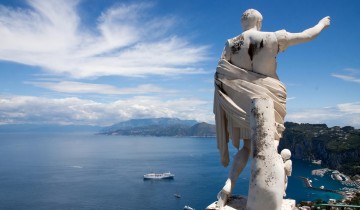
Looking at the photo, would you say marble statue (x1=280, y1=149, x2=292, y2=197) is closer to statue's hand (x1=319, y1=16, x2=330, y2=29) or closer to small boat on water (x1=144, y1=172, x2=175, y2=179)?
statue's hand (x1=319, y1=16, x2=330, y2=29)

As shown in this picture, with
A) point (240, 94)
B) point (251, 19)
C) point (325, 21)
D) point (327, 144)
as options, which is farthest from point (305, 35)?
point (327, 144)

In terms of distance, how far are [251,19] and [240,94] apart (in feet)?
3.90

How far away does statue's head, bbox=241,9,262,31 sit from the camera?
18.0 ft

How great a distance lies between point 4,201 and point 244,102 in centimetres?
5924

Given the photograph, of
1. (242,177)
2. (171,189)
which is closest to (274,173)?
(171,189)

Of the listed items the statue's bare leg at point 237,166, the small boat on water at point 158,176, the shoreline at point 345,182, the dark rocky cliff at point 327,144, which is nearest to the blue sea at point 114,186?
the small boat on water at point 158,176

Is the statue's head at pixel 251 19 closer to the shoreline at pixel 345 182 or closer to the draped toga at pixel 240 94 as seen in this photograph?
the draped toga at pixel 240 94

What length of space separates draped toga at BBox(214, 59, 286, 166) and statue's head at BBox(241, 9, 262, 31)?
66cm

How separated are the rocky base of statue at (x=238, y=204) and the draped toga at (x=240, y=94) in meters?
0.79

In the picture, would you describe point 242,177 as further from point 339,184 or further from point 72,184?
point 72,184

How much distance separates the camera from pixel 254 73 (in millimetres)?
5230

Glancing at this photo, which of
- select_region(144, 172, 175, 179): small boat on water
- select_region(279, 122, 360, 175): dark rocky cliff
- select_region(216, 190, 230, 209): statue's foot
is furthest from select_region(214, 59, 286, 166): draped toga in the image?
select_region(279, 122, 360, 175): dark rocky cliff

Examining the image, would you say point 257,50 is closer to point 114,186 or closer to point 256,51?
point 256,51

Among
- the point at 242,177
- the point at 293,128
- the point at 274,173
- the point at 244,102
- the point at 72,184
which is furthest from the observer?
the point at 293,128
